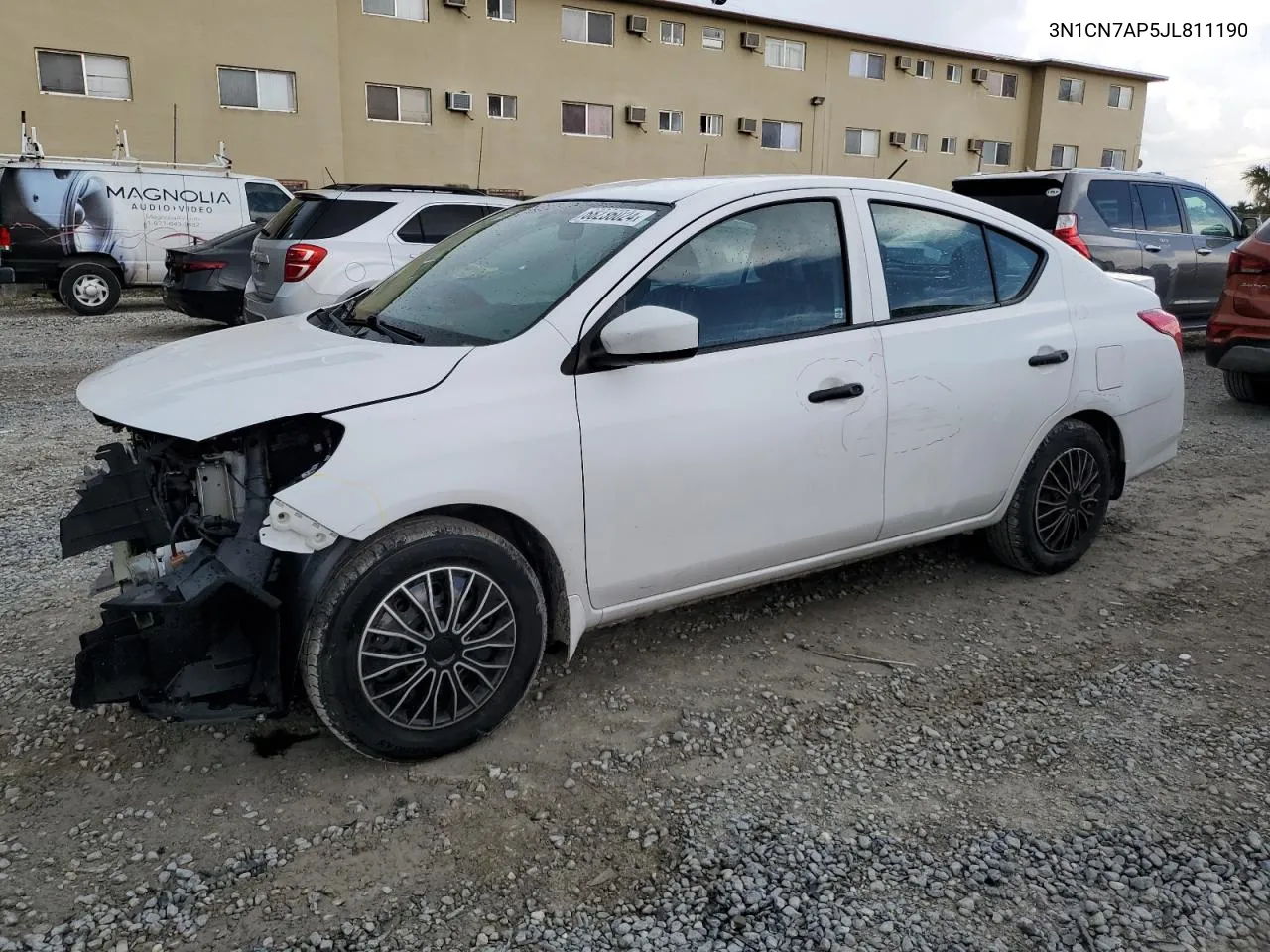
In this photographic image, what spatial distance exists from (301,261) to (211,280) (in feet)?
11.5

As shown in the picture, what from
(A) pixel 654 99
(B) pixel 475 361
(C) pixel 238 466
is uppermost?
(A) pixel 654 99

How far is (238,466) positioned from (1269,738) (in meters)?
3.31

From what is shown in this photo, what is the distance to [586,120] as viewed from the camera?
2734 cm

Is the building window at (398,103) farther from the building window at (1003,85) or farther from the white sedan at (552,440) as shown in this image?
the white sedan at (552,440)

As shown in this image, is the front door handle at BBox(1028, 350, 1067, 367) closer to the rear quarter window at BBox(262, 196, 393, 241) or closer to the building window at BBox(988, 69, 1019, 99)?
the rear quarter window at BBox(262, 196, 393, 241)

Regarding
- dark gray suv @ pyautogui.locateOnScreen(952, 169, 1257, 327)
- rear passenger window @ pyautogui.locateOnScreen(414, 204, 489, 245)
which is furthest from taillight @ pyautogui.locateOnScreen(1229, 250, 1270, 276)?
rear passenger window @ pyautogui.locateOnScreen(414, 204, 489, 245)

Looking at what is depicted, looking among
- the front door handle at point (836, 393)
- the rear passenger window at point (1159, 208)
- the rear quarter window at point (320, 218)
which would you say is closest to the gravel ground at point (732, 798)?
the front door handle at point (836, 393)

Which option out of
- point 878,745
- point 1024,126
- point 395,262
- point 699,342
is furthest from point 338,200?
point 1024,126

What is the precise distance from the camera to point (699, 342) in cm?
337

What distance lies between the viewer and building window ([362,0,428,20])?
947 inches

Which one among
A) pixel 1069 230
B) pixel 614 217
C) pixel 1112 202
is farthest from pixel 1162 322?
pixel 1112 202

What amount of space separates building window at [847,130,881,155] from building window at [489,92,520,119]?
11971 millimetres

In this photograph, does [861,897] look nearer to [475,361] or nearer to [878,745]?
[878,745]

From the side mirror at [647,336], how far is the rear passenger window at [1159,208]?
29.6 feet
